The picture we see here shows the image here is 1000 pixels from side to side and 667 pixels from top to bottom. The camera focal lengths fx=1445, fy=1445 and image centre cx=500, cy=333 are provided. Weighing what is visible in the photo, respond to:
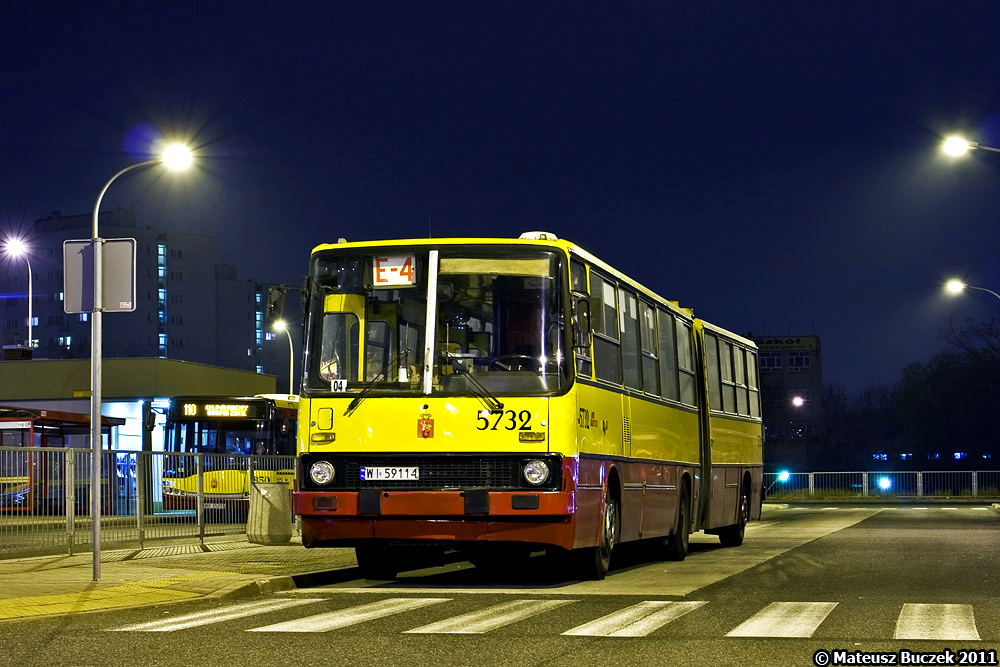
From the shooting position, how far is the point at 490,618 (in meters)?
11.6

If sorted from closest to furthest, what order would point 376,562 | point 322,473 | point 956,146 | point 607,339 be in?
1. point 322,473
2. point 607,339
3. point 376,562
4. point 956,146

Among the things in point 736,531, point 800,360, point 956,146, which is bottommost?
point 736,531

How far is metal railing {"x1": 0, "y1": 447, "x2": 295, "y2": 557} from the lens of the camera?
18125mm

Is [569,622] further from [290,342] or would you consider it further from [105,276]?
[290,342]

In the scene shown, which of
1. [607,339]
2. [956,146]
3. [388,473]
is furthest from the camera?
[956,146]

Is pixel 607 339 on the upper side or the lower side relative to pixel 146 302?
lower

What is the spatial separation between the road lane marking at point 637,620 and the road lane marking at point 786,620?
628mm

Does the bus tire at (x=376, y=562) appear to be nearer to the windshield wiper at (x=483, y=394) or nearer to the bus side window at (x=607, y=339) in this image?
the windshield wiper at (x=483, y=394)

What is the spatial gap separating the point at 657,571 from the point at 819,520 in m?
21.3

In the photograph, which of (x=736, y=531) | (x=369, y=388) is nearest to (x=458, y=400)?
(x=369, y=388)

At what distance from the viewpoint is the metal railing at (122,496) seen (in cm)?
1812

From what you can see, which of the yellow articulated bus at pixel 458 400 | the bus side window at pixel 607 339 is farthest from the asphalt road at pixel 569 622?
the bus side window at pixel 607 339

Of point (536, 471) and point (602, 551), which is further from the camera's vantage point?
point (602, 551)

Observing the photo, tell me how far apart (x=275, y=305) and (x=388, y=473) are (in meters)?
2.13
